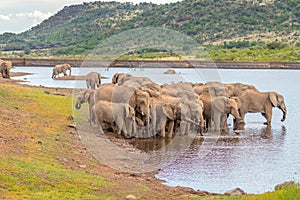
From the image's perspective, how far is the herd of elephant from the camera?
65.6 feet

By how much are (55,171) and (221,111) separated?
11.1 metres

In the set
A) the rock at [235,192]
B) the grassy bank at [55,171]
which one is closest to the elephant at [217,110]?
the grassy bank at [55,171]

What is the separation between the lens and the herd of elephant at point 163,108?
→ 787 inches

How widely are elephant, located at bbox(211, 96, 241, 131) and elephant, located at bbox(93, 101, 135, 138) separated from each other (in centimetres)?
426

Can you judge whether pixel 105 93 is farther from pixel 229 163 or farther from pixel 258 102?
pixel 258 102

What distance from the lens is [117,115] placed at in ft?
64.7

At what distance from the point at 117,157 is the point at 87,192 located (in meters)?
5.11

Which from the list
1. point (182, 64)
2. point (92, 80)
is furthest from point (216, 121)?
point (182, 64)

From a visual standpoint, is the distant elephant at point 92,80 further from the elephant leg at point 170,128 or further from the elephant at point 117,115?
the elephant at point 117,115

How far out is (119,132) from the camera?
19906 mm

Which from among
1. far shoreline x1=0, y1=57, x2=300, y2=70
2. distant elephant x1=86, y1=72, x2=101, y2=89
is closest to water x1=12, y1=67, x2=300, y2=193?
distant elephant x1=86, y1=72, x2=101, y2=89

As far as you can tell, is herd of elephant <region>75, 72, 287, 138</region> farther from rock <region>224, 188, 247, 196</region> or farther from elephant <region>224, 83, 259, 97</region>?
rock <region>224, 188, 247, 196</region>

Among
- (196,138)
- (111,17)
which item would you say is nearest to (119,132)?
(196,138)

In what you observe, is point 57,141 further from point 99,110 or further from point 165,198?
point 165,198
